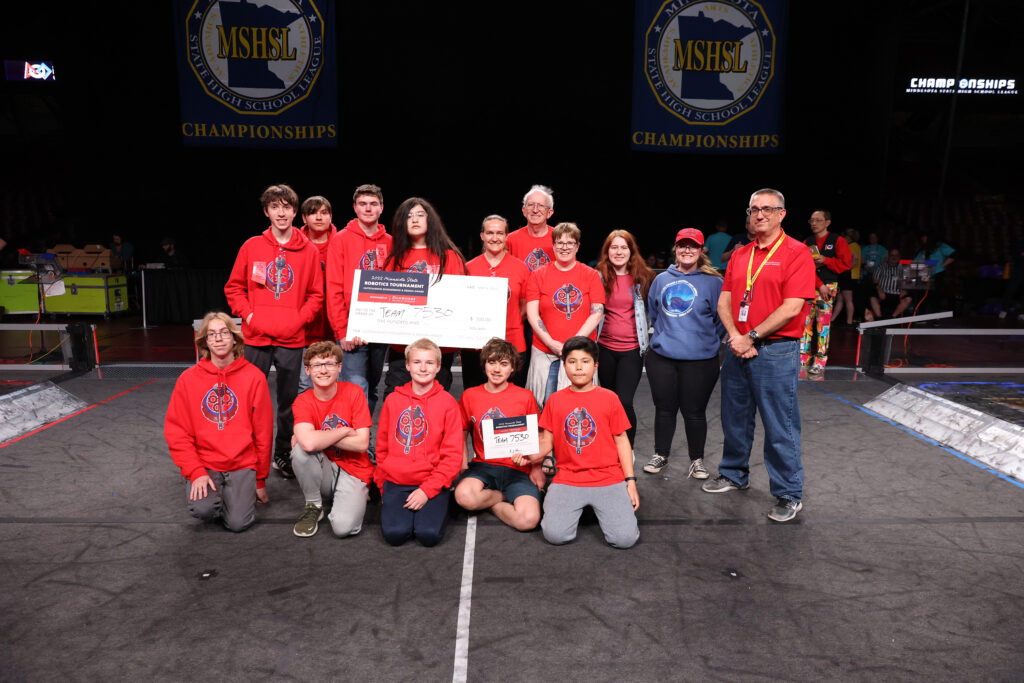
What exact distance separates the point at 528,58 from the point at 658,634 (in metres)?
9.39

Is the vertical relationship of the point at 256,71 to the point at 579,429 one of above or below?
above

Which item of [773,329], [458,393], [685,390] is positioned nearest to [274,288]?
[685,390]

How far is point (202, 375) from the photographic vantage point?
10.6ft

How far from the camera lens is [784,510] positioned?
3.31 meters

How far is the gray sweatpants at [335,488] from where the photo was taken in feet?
10.2

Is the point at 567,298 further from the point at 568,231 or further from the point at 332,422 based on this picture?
the point at 332,422

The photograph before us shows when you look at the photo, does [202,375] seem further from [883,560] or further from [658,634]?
[883,560]

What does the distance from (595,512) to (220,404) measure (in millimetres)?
1966

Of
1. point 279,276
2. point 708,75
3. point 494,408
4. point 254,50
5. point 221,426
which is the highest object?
point 254,50

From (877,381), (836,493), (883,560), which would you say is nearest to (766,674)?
(883,560)

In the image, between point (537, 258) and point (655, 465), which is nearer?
point (655, 465)

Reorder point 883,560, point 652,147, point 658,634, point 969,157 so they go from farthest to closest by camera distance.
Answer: point 969,157 → point 652,147 → point 883,560 → point 658,634

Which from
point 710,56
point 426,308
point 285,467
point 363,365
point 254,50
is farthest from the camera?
point 710,56

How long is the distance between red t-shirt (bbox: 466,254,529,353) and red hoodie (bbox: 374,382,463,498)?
2.66 ft
